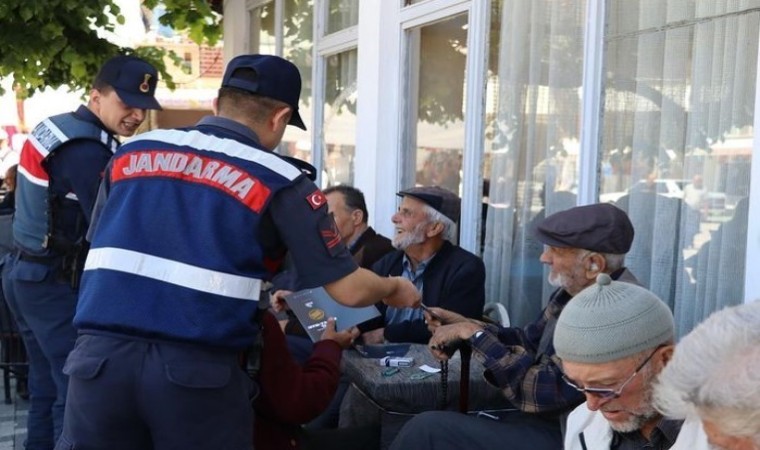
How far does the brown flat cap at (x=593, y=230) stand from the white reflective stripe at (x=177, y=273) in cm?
123

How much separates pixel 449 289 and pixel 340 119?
312cm

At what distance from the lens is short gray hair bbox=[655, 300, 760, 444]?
5.54ft

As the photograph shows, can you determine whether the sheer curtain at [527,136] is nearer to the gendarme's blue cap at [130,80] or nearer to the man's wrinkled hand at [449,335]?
the man's wrinkled hand at [449,335]

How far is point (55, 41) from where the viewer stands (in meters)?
8.08

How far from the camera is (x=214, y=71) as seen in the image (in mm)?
22406

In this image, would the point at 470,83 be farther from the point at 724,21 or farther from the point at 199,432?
the point at 199,432

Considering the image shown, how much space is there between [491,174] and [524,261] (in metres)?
0.55

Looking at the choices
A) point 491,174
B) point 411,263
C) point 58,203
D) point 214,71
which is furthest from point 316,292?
point 214,71

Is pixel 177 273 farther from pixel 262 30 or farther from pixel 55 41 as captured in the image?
pixel 262 30

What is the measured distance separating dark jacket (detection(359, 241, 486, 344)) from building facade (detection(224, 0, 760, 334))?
45 cm

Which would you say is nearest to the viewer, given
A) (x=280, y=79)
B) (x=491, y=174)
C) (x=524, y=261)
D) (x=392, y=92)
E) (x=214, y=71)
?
(x=280, y=79)

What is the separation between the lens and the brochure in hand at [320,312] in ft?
11.6

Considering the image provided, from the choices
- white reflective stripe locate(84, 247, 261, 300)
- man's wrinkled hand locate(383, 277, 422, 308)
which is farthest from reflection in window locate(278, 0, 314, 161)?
white reflective stripe locate(84, 247, 261, 300)

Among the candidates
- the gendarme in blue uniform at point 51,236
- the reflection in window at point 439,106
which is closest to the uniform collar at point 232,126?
the gendarme in blue uniform at point 51,236
